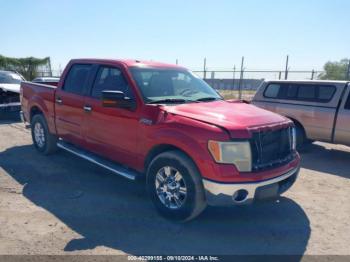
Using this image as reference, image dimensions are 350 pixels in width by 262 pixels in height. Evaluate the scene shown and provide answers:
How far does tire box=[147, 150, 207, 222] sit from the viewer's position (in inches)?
145

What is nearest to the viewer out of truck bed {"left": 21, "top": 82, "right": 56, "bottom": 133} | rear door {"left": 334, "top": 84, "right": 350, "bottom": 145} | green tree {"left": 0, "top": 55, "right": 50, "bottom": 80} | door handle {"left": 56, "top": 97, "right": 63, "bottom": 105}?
door handle {"left": 56, "top": 97, "right": 63, "bottom": 105}

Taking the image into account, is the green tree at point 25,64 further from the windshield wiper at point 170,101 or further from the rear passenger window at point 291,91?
the windshield wiper at point 170,101

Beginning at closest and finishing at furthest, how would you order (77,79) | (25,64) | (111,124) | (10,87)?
(111,124)
(77,79)
(10,87)
(25,64)

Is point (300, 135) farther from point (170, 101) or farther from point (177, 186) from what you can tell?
point (177, 186)

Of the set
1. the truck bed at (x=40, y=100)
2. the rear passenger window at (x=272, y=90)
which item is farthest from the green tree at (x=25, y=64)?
the rear passenger window at (x=272, y=90)

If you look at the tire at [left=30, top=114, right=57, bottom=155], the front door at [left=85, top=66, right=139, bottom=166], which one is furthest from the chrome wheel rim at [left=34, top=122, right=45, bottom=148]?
the front door at [left=85, top=66, right=139, bottom=166]

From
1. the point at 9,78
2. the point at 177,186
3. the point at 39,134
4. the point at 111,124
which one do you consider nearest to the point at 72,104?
the point at 111,124

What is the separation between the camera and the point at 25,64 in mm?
31203

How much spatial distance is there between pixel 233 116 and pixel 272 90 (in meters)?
4.97

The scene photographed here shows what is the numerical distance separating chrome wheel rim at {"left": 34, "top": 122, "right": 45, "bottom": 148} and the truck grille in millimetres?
4731

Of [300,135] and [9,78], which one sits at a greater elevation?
[9,78]

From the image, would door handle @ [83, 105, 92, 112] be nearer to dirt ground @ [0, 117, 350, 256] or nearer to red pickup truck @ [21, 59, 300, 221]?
red pickup truck @ [21, 59, 300, 221]

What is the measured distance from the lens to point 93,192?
4.89 metres

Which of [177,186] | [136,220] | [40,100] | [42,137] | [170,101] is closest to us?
[177,186]
